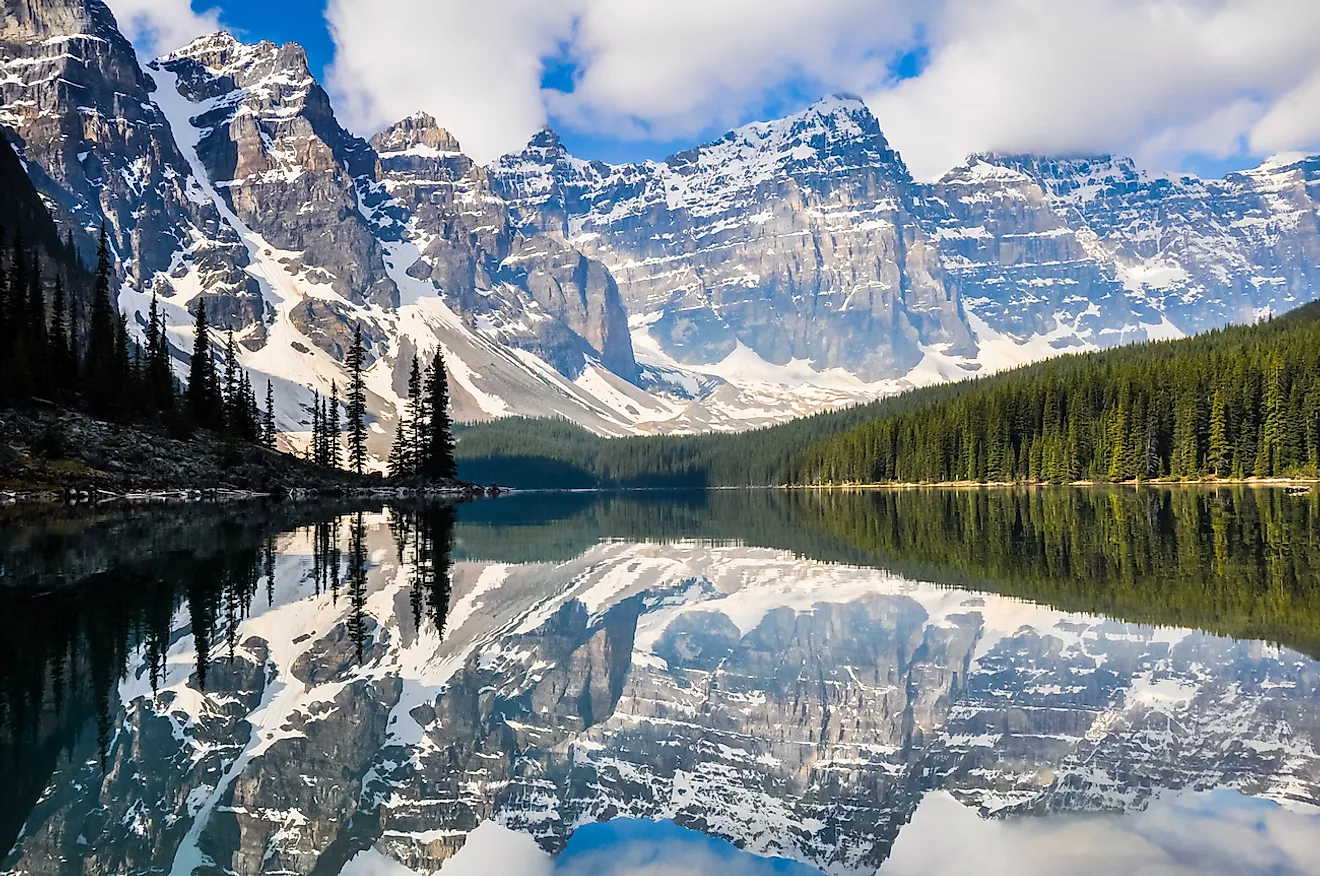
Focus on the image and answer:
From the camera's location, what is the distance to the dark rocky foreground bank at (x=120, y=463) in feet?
232

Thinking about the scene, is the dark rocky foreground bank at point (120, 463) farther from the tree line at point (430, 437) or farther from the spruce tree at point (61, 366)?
the tree line at point (430, 437)

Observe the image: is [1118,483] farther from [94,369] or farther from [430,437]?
[94,369]

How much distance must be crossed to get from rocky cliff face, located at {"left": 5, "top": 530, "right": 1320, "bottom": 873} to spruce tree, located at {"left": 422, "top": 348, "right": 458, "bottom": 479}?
98.0 metres

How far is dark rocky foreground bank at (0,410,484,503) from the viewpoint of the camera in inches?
2778

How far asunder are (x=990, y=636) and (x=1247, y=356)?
10355cm

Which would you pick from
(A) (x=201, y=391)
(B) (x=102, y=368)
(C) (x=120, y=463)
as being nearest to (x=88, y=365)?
(B) (x=102, y=368)

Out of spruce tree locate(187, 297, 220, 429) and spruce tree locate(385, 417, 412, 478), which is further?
spruce tree locate(385, 417, 412, 478)

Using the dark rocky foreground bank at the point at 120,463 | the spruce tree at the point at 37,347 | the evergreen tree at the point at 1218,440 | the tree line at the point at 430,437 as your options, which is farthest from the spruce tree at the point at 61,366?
the evergreen tree at the point at 1218,440

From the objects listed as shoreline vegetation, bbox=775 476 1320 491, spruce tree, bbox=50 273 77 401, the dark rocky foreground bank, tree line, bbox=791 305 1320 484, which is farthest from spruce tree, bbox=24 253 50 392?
tree line, bbox=791 305 1320 484

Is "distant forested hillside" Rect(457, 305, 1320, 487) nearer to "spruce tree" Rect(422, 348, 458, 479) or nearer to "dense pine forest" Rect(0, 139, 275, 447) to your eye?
"spruce tree" Rect(422, 348, 458, 479)

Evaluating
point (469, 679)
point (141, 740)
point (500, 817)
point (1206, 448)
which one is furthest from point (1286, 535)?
point (1206, 448)

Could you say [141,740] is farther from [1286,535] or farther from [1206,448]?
[1206,448]

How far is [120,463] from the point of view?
78.9m

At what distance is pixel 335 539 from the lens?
50.2 m
